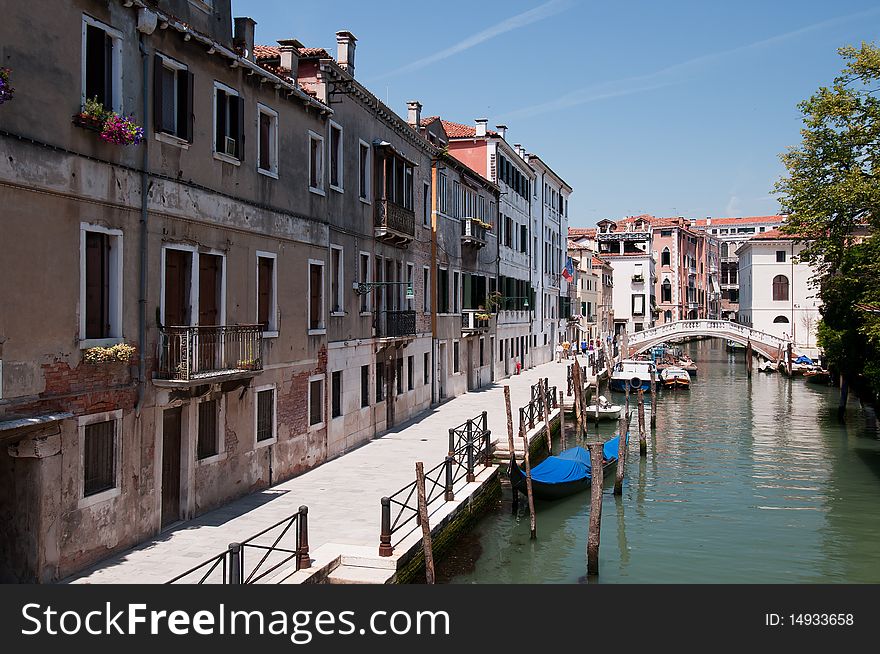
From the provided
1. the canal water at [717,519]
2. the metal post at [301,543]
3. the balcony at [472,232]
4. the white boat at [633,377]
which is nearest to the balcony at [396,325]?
the canal water at [717,519]

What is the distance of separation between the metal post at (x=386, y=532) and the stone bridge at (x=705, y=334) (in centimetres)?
4252

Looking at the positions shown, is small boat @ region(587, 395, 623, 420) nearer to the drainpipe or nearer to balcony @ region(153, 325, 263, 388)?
balcony @ region(153, 325, 263, 388)

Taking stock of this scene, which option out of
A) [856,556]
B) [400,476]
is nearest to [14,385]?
[400,476]

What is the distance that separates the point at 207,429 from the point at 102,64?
5377 mm

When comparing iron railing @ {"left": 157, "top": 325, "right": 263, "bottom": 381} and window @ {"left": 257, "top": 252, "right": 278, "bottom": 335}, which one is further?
window @ {"left": 257, "top": 252, "right": 278, "bottom": 335}

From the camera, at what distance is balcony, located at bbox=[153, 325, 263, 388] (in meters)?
11.0

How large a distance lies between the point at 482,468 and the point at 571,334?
38.2 metres

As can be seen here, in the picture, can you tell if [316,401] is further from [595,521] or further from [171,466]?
[595,521]

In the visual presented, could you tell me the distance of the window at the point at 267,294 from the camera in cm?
1409

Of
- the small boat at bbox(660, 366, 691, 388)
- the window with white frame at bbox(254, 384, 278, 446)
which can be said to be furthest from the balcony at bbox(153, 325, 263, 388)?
the small boat at bbox(660, 366, 691, 388)

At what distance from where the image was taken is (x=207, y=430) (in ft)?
40.8

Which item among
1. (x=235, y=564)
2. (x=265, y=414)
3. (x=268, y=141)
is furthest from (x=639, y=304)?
(x=235, y=564)

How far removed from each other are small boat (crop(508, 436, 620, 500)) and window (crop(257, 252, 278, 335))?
19.0ft

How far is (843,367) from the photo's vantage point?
27453 millimetres
